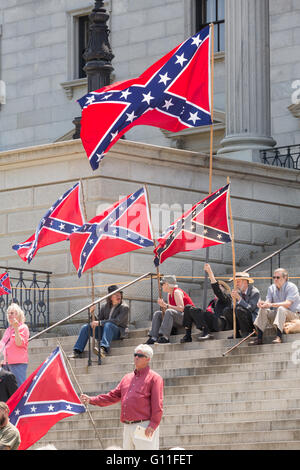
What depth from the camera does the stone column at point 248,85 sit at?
27.8 metres

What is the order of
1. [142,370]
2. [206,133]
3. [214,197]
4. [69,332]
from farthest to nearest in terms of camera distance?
[206,133] → [69,332] → [214,197] → [142,370]

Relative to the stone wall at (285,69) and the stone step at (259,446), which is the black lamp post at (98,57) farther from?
the stone step at (259,446)

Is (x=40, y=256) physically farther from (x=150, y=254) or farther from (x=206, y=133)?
(x=206, y=133)

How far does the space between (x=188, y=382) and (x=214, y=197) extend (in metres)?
2.89

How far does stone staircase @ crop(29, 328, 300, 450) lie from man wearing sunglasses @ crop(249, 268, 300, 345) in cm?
21

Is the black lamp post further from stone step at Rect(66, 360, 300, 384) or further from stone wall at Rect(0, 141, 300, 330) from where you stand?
stone step at Rect(66, 360, 300, 384)

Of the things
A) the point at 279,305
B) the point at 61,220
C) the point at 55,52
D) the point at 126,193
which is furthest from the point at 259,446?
the point at 55,52

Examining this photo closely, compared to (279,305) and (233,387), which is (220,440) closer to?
(233,387)

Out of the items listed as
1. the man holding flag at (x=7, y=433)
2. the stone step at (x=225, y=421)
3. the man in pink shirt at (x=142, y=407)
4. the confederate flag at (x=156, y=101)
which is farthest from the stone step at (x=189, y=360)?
the man holding flag at (x=7, y=433)

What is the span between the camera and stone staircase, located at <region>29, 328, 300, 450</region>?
15.5m

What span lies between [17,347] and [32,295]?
604cm

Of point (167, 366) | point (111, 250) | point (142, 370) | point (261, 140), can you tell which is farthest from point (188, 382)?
point (261, 140)

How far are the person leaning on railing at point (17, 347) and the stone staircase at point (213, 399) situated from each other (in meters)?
0.97

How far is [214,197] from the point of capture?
19.1 m
